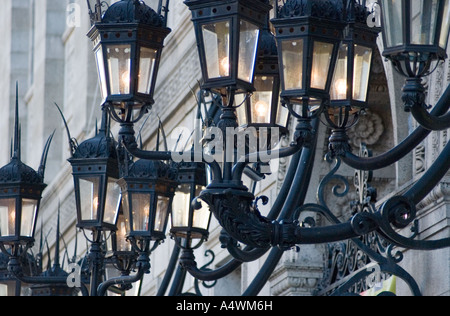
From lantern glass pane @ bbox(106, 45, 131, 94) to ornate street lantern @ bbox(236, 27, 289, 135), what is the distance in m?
0.85

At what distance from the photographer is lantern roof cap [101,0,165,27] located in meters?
7.49

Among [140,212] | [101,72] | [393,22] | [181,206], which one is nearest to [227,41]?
[393,22]

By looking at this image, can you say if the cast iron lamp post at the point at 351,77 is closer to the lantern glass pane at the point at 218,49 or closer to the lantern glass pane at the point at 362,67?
the lantern glass pane at the point at 362,67

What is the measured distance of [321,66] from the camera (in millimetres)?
6910

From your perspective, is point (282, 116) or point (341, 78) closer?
point (341, 78)

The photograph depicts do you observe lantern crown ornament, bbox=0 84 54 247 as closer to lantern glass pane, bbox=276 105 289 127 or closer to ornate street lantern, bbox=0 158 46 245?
ornate street lantern, bbox=0 158 46 245

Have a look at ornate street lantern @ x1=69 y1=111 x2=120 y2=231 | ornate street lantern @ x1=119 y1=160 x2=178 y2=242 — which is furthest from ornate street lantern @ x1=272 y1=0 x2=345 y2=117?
ornate street lantern @ x1=69 y1=111 x2=120 y2=231

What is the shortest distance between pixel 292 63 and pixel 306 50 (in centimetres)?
10

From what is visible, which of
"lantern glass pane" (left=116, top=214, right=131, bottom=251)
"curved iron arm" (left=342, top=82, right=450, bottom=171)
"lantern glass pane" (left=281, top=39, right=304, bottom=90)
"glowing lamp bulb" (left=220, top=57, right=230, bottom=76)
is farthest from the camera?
"lantern glass pane" (left=116, top=214, right=131, bottom=251)

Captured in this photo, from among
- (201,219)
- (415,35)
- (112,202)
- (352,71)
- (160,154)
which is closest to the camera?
(415,35)

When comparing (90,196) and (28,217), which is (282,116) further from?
(28,217)

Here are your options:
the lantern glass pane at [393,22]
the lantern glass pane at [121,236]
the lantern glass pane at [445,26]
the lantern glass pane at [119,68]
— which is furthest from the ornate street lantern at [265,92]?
the lantern glass pane at [121,236]

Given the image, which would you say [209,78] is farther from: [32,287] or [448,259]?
[32,287]

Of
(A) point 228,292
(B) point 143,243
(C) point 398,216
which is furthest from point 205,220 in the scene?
(A) point 228,292
